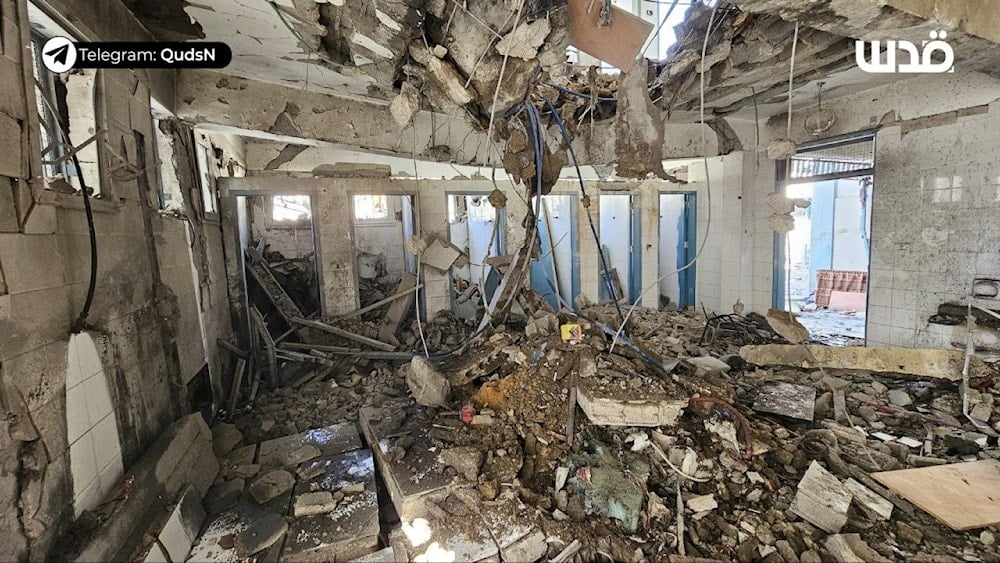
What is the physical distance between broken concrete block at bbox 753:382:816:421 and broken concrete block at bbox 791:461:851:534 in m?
0.67

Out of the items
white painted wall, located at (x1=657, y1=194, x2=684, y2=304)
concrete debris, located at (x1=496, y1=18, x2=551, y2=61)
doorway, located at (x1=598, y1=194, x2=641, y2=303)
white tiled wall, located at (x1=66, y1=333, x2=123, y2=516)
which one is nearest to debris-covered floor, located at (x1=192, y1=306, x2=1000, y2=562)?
white tiled wall, located at (x1=66, y1=333, x2=123, y2=516)

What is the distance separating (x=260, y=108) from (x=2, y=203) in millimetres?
2482

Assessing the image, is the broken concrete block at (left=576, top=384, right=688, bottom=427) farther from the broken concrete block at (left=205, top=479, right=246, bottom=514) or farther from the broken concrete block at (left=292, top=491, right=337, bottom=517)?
the broken concrete block at (left=205, top=479, right=246, bottom=514)

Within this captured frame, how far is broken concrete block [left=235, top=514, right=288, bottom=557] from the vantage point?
6.45 feet

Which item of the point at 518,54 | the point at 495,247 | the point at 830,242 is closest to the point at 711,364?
the point at 518,54

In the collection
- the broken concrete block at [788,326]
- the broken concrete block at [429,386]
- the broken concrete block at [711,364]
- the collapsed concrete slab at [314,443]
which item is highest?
the broken concrete block at [788,326]

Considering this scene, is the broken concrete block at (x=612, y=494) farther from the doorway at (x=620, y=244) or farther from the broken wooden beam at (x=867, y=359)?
the doorway at (x=620, y=244)

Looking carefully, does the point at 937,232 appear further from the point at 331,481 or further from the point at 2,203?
the point at 2,203

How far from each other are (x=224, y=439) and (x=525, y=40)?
340 centimetres

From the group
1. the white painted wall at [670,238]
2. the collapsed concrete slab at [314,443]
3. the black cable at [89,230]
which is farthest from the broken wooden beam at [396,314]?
the white painted wall at [670,238]

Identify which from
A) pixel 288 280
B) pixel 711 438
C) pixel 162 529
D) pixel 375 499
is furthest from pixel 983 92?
pixel 288 280

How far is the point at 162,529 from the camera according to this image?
1886mm

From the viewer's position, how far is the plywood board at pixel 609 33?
84.4 inches

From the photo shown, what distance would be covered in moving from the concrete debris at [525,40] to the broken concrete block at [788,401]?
2.89m
